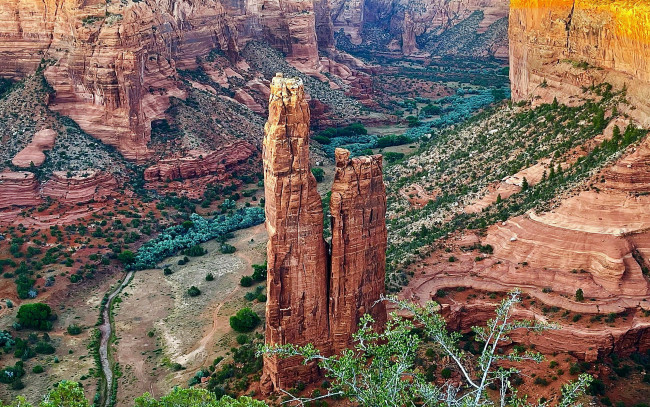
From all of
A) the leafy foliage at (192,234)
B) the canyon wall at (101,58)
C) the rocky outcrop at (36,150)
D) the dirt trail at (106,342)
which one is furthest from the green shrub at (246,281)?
the rocky outcrop at (36,150)

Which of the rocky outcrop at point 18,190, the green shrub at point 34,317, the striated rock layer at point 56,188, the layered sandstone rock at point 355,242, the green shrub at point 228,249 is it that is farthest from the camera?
the striated rock layer at point 56,188

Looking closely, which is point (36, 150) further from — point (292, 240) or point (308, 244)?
point (308, 244)

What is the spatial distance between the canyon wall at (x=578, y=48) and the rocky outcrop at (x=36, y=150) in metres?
45.0

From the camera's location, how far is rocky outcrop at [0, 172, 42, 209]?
73312 millimetres

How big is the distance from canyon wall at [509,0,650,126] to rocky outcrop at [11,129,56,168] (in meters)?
45.0

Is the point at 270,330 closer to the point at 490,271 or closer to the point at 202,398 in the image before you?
the point at 202,398

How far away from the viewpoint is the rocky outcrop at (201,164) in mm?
83250

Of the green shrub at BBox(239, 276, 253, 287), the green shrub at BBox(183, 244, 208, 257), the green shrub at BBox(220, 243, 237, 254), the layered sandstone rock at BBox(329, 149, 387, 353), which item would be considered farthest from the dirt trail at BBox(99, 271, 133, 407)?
the layered sandstone rock at BBox(329, 149, 387, 353)

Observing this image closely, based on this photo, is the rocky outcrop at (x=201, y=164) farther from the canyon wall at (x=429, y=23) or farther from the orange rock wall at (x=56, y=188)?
the canyon wall at (x=429, y=23)

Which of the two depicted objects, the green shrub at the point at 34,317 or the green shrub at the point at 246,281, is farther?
the green shrub at the point at 246,281

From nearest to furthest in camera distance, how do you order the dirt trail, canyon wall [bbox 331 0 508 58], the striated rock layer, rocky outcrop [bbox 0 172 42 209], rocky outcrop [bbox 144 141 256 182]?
the dirt trail
rocky outcrop [bbox 0 172 42 209]
the striated rock layer
rocky outcrop [bbox 144 141 256 182]
canyon wall [bbox 331 0 508 58]

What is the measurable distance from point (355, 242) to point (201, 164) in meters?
47.6

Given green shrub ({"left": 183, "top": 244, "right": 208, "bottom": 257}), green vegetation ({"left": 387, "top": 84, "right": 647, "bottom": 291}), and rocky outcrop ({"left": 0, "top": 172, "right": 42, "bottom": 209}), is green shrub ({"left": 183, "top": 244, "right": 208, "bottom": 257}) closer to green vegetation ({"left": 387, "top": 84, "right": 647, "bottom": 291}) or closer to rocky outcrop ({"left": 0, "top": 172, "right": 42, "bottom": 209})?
rocky outcrop ({"left": 0, "top": 172, "right": 42, "bottom": 209})

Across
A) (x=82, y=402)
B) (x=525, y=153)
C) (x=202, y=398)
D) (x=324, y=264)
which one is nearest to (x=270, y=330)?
(x=324, y=264)
